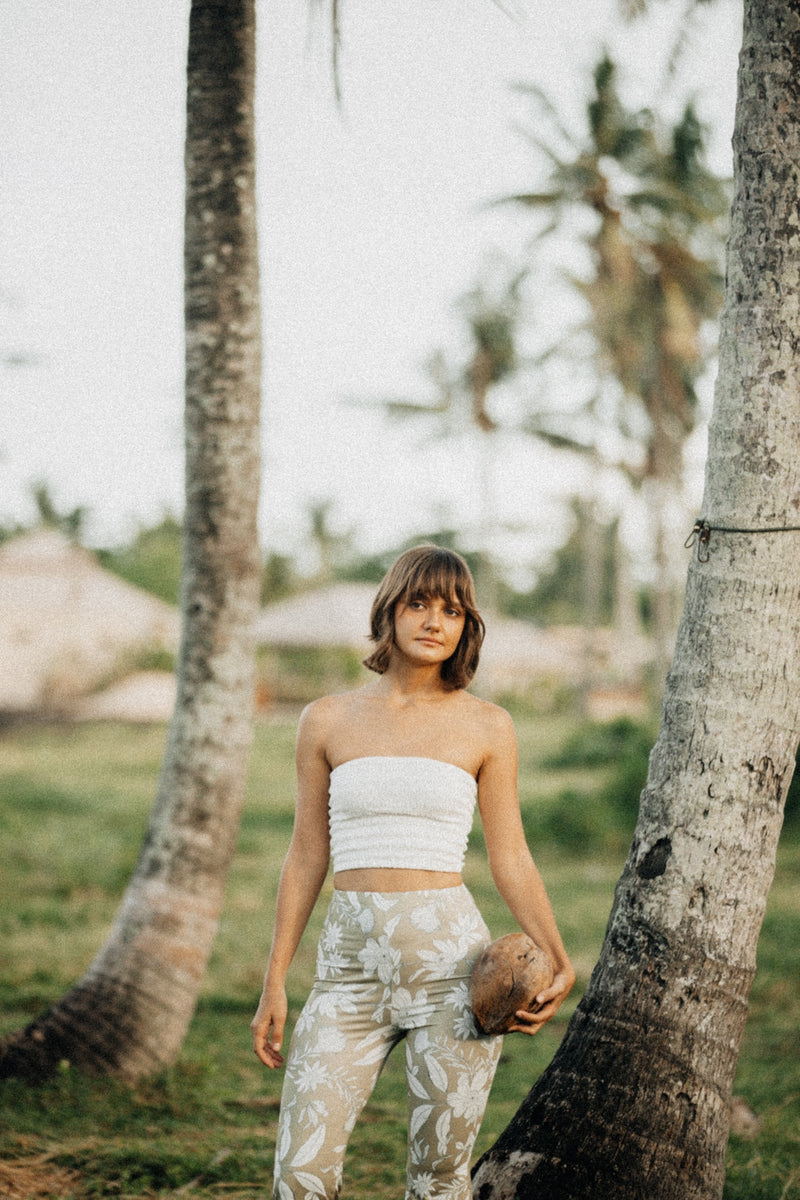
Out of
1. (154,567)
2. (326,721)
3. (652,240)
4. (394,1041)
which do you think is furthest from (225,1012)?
(154,567)

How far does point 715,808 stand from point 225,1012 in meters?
4.67

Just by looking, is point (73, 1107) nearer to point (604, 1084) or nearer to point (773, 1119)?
point (604, 1084)

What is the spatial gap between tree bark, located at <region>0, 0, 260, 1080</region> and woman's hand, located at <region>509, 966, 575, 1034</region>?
253cm

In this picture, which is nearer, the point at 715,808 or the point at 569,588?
the point at 715,808

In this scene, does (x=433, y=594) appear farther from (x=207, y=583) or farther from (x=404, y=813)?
(x=207, y=583)

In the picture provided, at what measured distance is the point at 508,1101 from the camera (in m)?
5.11

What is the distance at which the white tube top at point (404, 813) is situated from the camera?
260cm

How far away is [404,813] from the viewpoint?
2607 millimetres

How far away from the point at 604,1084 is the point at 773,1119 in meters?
2.33

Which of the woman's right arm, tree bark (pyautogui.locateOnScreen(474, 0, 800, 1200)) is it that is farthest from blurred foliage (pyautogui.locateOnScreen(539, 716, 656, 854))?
the woman's right arm

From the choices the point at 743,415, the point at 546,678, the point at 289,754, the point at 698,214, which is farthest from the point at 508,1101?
the point at 546,678

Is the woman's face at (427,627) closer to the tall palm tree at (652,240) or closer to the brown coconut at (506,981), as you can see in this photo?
the brown coconut at (506,981)

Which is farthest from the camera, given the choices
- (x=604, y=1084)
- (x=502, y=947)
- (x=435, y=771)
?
(x=604, y=1084)

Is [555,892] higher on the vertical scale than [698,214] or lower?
lower
